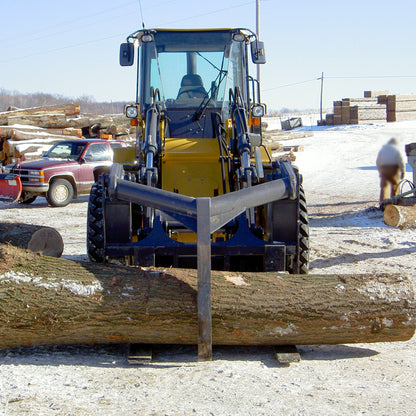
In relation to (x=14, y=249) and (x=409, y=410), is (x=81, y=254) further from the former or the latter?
(x=409, y=410)

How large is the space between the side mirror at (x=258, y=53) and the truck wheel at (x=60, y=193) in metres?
9.50

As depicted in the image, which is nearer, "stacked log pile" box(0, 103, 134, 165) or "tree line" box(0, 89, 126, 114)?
"stacked log pile" box(0, 103, 134, 165)

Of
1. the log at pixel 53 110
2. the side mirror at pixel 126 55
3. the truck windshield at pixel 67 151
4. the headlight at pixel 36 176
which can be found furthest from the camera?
the log at pixel 53 110

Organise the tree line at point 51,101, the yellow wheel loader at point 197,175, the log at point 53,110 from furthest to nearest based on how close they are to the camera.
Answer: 1. the tree line at point 51,101
2. the log at point 53,110
3. the yellow wheel loader at point 197,175

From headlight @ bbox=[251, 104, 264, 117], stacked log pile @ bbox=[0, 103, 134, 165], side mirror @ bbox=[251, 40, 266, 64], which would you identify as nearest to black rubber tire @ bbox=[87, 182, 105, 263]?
headlight @ bbox=[251, 104, 264, 117]

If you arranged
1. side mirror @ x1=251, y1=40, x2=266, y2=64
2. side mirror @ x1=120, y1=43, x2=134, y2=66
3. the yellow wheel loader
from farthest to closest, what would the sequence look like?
side mirror @ x1=251, y1=40, x2=266, y2=64 < side mirror @ x1=120, y1=43, x2=134, y2=66 < the yellow wheel loader

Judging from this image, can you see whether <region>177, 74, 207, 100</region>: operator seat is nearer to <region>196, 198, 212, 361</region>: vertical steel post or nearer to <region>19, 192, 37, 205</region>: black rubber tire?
<region>196, 198, 212, 361</region>: vertical steel post

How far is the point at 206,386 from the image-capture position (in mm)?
4020

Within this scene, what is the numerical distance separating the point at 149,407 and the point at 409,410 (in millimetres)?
1667

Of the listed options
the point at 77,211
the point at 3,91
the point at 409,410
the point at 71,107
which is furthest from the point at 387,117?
the point at 3,91

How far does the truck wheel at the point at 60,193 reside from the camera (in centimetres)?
1568

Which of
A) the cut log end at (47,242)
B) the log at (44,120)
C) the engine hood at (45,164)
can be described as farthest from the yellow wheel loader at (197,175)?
the log at (44,120)

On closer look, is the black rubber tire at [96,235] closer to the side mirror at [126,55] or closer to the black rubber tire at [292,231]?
the black rubber tire at [292,231]

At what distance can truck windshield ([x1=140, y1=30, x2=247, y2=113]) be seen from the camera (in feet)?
25.1
